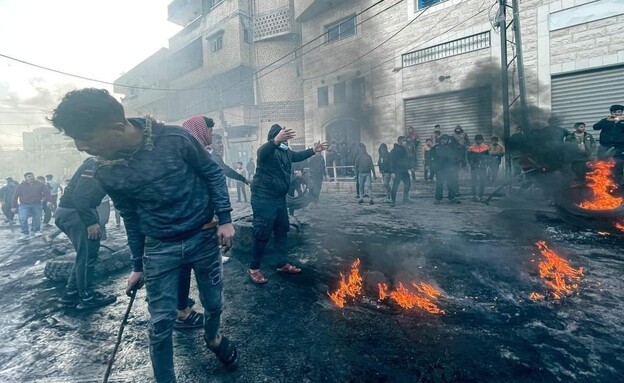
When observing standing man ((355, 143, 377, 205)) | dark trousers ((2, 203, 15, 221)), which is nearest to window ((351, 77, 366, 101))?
standing man ((355, 143, 377, 205))

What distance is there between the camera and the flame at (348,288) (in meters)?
3.30

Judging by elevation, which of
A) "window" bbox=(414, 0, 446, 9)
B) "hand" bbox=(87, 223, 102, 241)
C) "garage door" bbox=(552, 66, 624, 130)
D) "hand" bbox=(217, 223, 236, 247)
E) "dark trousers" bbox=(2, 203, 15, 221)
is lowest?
"dark trousers" bbox=(2, 203, 15, 221)

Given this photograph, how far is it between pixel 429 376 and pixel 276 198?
99.2 inches

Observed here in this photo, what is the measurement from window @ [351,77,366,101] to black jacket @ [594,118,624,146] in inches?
439

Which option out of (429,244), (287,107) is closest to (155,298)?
(429,244)

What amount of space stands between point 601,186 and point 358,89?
12996 millimetres

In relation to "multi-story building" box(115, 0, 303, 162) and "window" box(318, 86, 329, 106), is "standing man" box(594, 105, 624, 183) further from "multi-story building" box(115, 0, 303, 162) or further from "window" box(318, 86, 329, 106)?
"multi-story building" box(115, 0, 303, 162)

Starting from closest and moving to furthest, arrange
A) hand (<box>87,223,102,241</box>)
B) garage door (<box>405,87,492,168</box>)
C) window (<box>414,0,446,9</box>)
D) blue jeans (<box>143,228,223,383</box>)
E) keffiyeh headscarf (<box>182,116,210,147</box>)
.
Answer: blue jeans (<box>143,228,223,383</box>), hand (<box>87,223,102,241</box>), keffiyeh headscarf (<box>182,116,210,147</box>), garage door (<box>405,87,492,168</box>), window (<box>414,0,446,9</box>)

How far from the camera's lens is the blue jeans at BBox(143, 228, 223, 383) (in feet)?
6.18

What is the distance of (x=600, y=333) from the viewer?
7.92 feet

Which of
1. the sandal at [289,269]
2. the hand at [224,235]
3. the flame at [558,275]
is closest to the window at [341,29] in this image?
the flame at [558,275]

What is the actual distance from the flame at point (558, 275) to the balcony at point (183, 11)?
32.1 metres

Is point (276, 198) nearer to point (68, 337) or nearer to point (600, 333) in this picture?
point (68, 337)

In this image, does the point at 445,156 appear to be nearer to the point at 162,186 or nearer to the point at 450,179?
the point at 450,179
